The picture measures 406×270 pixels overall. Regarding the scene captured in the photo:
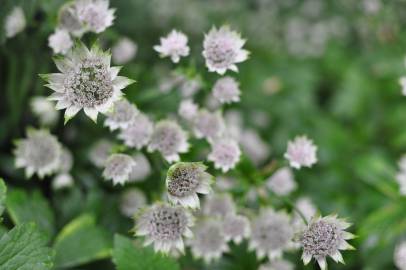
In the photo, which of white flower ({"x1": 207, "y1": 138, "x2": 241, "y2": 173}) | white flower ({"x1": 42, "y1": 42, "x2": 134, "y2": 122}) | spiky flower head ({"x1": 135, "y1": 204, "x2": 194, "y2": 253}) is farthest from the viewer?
white flower ({"x1": 207, "y1": 138, "x2": 241, "y2": 173})

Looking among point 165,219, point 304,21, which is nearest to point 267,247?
point 165,219

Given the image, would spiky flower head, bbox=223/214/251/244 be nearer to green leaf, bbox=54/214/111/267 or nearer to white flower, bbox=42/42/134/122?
green leaf, bbox=54/214/111/267

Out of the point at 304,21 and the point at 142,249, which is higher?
the point at 304,21

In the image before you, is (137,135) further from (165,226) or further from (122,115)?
(165,226)

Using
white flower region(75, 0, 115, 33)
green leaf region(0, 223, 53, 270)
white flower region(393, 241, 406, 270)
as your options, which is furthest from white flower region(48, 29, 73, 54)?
white flower region(393, 241, 406, 270)

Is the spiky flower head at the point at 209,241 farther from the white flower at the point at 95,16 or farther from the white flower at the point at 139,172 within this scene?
the white flower at the point at 95,16

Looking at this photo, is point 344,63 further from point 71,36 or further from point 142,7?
point 71,36
